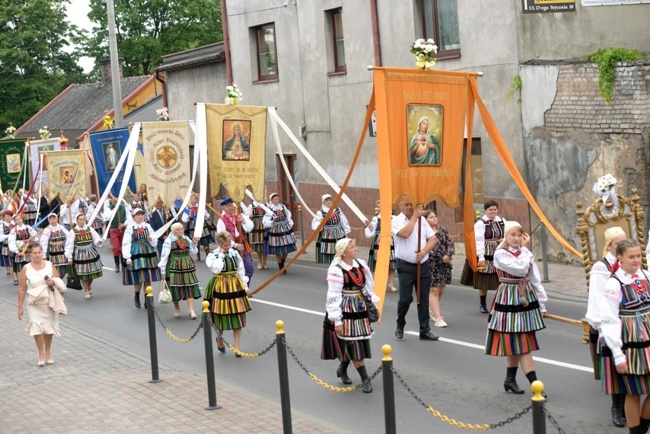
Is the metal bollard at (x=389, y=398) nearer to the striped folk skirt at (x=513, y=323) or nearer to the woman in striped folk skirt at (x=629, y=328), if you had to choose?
the woman in striped folk skirt at (x=629, y=328)

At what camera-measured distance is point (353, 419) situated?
10.7 metres

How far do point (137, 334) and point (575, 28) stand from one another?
11.0 meters

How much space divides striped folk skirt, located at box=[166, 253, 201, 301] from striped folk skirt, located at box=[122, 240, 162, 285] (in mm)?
1727

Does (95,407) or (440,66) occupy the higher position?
(440,66)

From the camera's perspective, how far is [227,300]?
1398 centimetres

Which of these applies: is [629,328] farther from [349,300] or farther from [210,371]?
[210,371]

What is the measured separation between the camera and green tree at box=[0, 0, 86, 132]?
54.5 m

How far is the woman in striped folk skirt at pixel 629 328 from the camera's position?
28.7 feet

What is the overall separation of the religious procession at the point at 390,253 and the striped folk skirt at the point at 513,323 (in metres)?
0.02

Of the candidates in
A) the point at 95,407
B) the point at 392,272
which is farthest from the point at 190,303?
the point at 95,407


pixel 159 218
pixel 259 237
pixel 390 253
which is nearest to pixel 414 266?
pixel 390 253

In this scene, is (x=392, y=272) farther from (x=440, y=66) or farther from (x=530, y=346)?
(x=530, y=346)

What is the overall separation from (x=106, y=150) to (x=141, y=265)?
490 cm

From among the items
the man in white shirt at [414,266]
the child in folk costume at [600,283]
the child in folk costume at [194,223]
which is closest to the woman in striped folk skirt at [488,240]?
the man in white shirt at [414,266]
